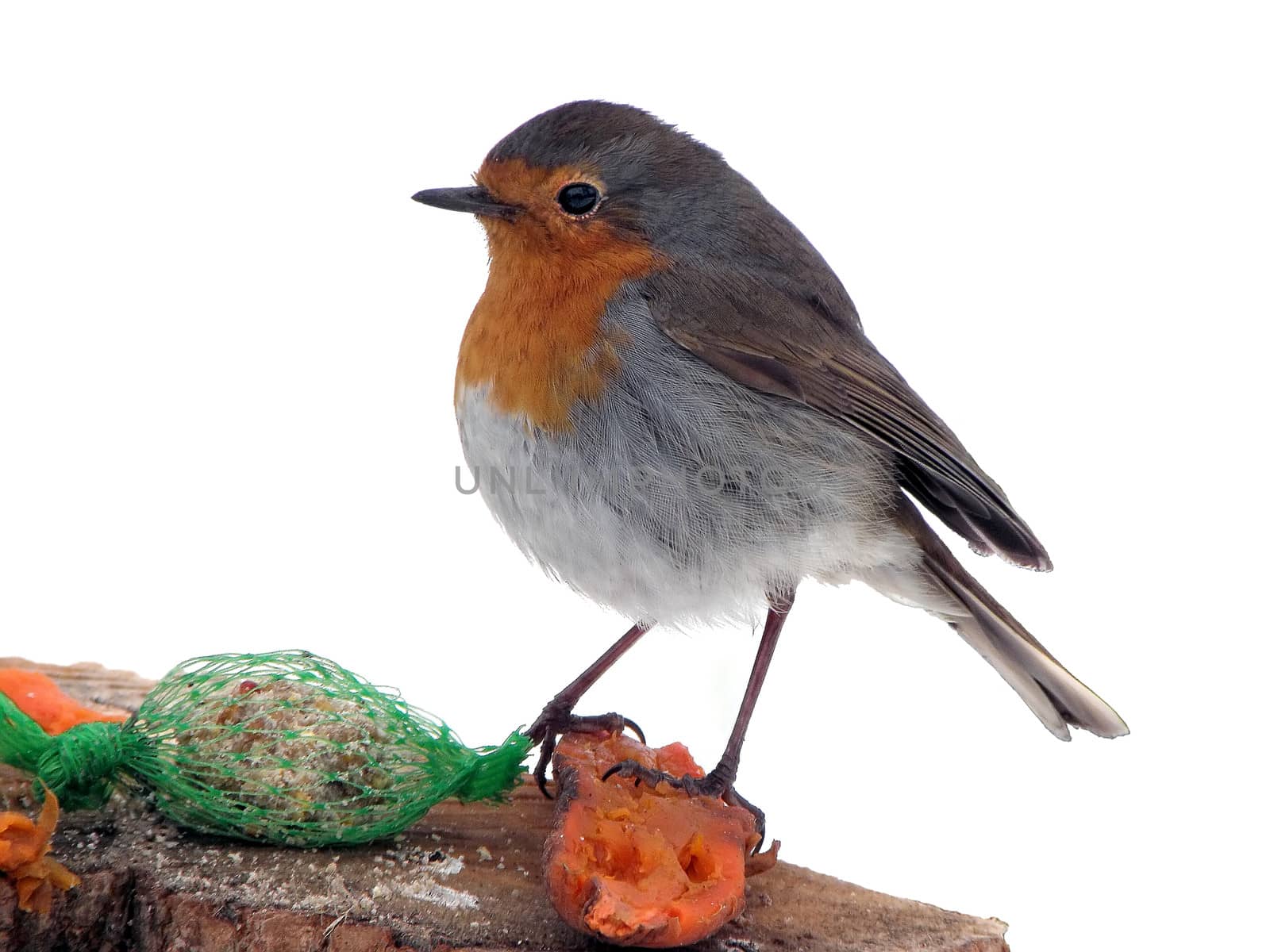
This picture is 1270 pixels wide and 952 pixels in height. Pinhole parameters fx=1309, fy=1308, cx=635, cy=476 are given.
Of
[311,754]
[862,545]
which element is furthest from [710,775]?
[311,754]

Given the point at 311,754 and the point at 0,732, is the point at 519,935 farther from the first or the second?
the point at 0,732

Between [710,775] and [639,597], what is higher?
[639,597]

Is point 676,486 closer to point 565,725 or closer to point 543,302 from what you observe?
point 543,302

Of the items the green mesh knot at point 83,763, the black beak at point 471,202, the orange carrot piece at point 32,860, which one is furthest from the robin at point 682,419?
the orange carrot piece at point 32,860

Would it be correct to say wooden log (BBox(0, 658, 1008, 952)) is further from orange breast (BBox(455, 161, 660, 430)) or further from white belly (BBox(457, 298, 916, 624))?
orange breast (BBox(455, 161, 660, 430))

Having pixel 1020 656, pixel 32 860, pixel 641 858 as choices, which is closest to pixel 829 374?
pixel 1020 656
